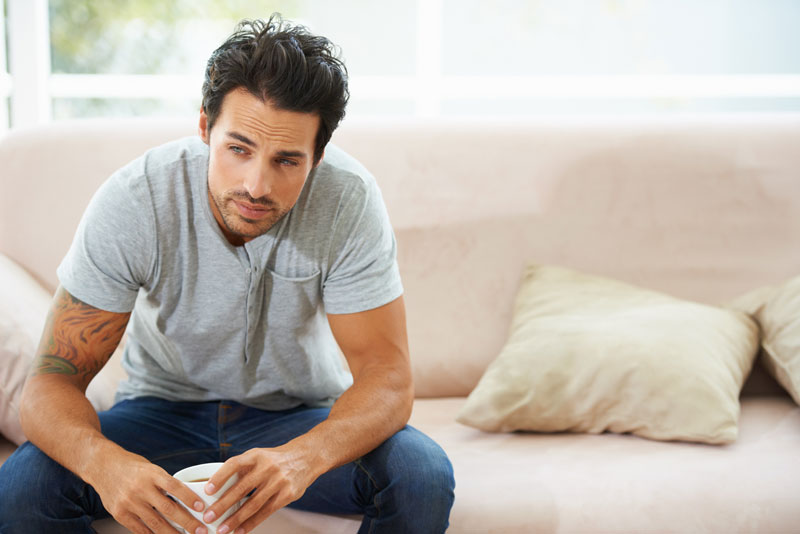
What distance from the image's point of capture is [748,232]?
6.20ft

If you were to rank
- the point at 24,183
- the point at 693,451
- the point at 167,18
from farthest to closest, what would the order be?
the point at 167,18 < the point at 24,183 < the point at 693,451

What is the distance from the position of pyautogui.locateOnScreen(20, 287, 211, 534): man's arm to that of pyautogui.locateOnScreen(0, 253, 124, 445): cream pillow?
0.52 feet

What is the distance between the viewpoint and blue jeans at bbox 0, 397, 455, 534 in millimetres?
1142

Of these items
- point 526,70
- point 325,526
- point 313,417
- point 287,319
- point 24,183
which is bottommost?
point 325,526

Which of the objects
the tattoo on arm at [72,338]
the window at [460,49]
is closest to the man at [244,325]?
the tattoo on arm at [72,338]

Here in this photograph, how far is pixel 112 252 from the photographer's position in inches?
50.6

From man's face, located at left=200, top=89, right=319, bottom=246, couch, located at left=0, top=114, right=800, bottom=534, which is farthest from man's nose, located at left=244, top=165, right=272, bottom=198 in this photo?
couch, located at left=0, top=114, right=800, bottom=534

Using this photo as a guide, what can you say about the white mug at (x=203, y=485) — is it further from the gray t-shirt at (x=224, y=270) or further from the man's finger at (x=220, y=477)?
the gray t-shirt at (x=224, y=270)

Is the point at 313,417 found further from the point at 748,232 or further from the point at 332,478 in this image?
the point at 748,232

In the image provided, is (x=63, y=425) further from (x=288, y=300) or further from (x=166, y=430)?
(x=288, y=300)

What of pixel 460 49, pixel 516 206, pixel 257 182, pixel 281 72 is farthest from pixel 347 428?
pixel 460 49

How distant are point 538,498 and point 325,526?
0.37 m

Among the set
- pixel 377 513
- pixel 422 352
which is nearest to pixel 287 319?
pixel 377 513

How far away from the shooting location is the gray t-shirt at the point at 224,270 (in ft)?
4.30
